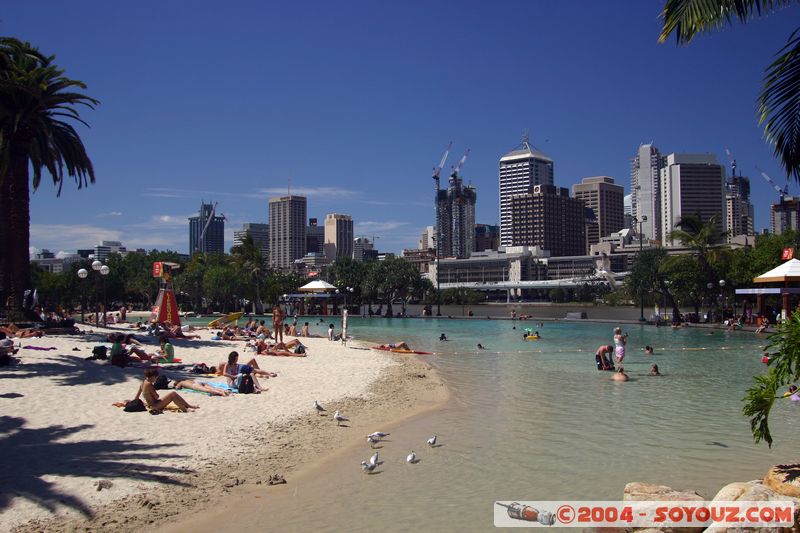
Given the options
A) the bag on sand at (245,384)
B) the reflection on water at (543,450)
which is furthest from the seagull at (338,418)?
the bag on sand at (245,384)

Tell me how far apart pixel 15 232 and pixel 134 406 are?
15712mm

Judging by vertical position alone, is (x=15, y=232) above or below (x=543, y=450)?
above

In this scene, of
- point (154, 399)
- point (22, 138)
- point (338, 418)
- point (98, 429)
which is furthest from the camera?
point (22, 138)

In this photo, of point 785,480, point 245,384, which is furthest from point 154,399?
point 785,480

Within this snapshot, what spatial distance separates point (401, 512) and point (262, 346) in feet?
56.1

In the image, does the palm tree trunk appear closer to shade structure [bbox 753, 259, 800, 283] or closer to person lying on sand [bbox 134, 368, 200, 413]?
person lying on sand [bbox 134, 368, 200, 413]

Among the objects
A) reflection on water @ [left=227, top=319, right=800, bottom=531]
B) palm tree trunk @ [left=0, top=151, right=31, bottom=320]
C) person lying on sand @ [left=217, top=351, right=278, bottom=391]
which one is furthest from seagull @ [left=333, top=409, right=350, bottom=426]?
palm tree trunk @ [left=0, top=151, right=31, bottom=320]

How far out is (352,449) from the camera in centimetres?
1103

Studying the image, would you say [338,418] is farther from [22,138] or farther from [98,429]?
[22,138]

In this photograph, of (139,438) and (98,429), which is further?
(98,429)

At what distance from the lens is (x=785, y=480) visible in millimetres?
6570

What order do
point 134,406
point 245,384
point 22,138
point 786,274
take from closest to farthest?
point 134,406
point 245,384
point 22,138
point 786,274

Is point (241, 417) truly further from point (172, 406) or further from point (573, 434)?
point (573, 434)

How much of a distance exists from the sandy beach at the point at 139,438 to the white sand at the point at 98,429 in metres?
0.02
